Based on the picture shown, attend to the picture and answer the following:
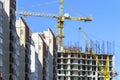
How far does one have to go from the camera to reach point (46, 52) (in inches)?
7431

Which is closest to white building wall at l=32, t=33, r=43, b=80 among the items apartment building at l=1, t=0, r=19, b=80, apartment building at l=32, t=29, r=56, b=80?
apartment building at l=32, t=29, r=56, b=80

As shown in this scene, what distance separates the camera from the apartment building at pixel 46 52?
594 ft

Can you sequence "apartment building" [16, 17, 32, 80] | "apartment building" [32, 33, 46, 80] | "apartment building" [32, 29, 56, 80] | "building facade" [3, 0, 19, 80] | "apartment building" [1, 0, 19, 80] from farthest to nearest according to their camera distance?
"apartment building" [32, 29, 56, 80], "apartment building" [32, 33, 46, 80], "apartment building" [16, 17, 32, 80], "building facade" [3, 0, 19, 80], "apartment building" [1, 0, 19, 80]

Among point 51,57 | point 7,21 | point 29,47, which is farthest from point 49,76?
point 7,21

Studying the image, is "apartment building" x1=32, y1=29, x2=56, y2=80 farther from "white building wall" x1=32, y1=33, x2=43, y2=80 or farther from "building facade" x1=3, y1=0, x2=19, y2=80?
"building facade" x1=3, y1=0, x2=19, y2=80

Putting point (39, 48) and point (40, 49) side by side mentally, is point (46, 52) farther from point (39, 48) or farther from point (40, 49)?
point (39, 48)

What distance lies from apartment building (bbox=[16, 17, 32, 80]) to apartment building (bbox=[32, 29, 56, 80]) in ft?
71.3

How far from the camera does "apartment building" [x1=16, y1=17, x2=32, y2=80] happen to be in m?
154

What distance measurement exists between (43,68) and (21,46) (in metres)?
30.4

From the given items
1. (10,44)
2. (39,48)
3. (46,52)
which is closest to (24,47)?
(10,44)

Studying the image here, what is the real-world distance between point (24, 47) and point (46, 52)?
111 ft

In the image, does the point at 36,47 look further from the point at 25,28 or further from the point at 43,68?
the point at 25,28

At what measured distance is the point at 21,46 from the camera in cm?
15512

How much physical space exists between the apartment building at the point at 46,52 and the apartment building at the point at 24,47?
21719 mm
